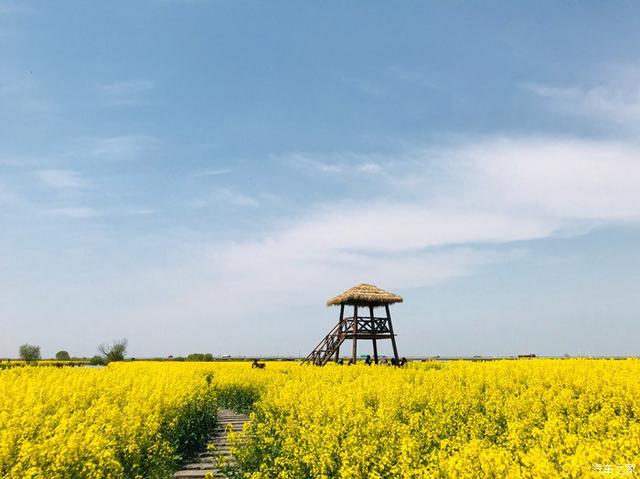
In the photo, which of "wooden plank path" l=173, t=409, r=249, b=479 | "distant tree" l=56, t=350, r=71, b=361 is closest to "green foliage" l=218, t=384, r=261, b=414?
"wooden plank path" l=173, t=409, r=249, b=479

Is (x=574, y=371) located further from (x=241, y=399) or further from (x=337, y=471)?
(x=337, y=471)

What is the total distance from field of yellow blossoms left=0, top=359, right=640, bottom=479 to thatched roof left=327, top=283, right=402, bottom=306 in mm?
12833

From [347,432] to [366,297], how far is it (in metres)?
22.3

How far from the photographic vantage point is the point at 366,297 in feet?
101

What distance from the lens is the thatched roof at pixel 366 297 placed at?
1214 inches

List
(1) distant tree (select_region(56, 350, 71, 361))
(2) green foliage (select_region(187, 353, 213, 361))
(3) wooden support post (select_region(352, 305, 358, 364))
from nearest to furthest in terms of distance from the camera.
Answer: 1. (3) wooden support post (select_region(352, 305, 358, 364))
2. (2) green foliage (select_region(187, 353, 213, 361))
3. (1) distant tree (select_region(56, 350, 71, 361))

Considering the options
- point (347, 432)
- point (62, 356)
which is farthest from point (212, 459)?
point (62, 356)

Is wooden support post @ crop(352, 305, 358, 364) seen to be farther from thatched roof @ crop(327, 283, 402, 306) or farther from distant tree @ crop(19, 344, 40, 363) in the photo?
distant tree @ crop(19, 344, 40, 363)

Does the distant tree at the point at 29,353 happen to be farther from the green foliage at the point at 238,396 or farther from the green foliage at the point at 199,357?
the green foliage at the point at 238,396

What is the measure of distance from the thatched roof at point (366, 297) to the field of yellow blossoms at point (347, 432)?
42.1ft

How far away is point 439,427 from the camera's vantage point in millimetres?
9625

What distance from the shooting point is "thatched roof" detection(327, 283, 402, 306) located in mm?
30828

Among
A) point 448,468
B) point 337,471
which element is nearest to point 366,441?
point 337,471

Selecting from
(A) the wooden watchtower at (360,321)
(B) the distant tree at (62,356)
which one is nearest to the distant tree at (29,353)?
(B) the distant tree at (62,356)
